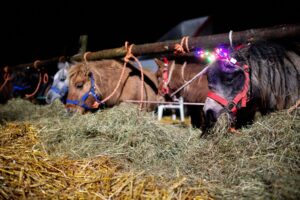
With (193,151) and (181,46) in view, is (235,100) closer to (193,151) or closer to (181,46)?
(193,151)

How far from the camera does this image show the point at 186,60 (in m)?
4.43

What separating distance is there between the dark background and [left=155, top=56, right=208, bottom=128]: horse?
3.80 metres

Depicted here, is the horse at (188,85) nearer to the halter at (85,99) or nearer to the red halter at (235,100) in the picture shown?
the halter at (85,99)

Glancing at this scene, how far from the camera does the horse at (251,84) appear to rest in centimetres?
277

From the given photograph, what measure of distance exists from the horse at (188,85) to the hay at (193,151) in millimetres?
994

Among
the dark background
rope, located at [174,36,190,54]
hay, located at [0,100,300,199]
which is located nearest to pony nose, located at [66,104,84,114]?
hay, located at [0,100,300,199]

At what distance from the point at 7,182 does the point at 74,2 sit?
7.98 metres

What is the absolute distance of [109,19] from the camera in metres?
9.48

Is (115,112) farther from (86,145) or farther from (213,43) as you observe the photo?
(213,43)

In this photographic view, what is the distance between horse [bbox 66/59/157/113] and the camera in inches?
166

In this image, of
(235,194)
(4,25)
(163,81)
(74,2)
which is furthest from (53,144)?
(4,25)

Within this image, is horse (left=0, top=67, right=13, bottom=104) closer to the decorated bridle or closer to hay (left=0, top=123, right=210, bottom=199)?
hay (left=0, top=123, right=210, bottom=199)

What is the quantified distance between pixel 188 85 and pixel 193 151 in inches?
69.9

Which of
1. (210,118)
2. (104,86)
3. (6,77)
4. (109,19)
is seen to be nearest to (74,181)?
(210,118)
